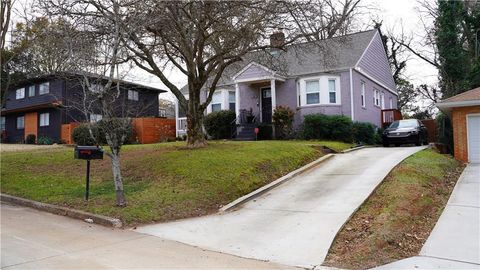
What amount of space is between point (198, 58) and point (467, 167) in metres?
11.1

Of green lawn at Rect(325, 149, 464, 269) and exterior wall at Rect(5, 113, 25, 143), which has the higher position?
exterior wall at Rect(5, 113, 25, 143)

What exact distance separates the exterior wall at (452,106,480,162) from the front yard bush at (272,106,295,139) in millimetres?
7924

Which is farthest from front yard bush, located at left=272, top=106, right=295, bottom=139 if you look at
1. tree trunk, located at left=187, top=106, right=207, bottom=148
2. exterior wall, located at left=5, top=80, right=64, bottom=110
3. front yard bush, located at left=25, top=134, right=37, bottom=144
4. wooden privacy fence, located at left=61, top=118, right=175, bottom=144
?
front yard bush, located at left=25, top=134, right=37, bottom=144

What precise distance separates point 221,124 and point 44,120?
16732 mm

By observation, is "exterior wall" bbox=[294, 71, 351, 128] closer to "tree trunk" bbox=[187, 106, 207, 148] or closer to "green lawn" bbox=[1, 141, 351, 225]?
"green lawn" bbox=[1, 141, 351, 225]

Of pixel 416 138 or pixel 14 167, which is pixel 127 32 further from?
pixel 416 138

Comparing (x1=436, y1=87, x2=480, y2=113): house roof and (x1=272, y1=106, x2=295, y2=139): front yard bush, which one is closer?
(x1=436, y1=87, x2=480, y2=113): house roof

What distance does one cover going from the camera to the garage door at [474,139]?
55.1 feet

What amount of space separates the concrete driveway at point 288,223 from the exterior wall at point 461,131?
7205mm

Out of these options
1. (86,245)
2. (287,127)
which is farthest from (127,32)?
(287,127)

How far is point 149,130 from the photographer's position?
2608 centimetres

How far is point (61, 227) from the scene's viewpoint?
7723 millimetres

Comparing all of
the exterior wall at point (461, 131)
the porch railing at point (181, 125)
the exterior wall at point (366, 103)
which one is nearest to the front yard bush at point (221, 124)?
the porch railing at point (181, 125)

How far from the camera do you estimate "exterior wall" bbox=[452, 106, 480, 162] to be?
55.6ft
